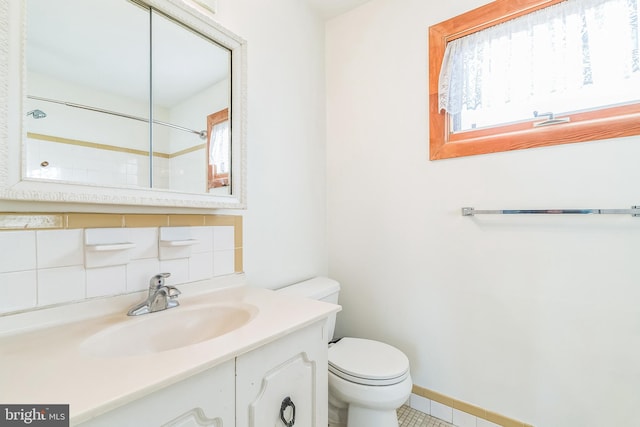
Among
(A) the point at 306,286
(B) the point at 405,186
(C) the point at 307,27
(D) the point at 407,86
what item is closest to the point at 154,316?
(A) the point at 306,286

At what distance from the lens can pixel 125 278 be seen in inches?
36.1

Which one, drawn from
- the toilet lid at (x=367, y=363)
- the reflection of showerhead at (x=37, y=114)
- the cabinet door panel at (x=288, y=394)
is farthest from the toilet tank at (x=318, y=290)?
the reflection of showerhead at (x=37, y=114)

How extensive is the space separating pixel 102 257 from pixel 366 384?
107 centimetres

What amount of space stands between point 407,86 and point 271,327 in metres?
1.42

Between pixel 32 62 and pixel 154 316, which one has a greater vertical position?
pixel 32 62

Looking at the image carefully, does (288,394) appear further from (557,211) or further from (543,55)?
(543,55)

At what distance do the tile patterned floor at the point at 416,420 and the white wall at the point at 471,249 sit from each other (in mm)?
149

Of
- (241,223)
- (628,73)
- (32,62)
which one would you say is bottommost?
(241,223)

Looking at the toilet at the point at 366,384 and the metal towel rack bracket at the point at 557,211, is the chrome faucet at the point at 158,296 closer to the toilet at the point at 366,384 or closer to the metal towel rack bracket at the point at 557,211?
the toilet at the point at 366,384

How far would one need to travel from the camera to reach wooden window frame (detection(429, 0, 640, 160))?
1.07 meters

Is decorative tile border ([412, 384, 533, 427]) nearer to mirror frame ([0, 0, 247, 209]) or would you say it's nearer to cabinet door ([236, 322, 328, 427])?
cabinet door ([236, 322, 328, 427])

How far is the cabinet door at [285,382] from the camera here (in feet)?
2.30

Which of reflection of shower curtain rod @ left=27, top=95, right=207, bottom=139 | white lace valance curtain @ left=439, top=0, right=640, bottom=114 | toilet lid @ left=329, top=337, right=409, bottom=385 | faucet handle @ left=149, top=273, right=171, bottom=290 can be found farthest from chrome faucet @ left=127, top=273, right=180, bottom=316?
white lace valance curtain @ left=439, top=0, right=640, bottom=114

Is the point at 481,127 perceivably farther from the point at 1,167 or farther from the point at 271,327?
the point at 1,167
